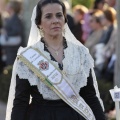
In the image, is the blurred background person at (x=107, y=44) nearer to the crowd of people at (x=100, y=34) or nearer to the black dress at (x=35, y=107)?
the crowd of people at (x=100, y=34)

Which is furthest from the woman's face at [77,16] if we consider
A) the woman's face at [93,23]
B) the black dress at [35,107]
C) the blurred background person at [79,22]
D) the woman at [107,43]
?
the black dress at [35,107]

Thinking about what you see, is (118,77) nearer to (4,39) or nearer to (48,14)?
(48,14)

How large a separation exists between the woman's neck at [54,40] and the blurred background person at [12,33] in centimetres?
815

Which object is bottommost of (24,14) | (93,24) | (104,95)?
(104,95)

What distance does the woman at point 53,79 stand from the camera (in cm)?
448

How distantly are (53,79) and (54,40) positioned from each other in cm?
28

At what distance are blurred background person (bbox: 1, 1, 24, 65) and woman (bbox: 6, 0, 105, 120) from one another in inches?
321

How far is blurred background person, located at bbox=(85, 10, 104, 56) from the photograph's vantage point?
33.9 feet

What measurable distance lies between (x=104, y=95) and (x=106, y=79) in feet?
1.93

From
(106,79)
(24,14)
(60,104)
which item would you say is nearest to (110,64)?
(106,79)

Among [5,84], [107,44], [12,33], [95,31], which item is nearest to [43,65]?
[107,44]

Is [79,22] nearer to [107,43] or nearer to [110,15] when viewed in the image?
[110,15]

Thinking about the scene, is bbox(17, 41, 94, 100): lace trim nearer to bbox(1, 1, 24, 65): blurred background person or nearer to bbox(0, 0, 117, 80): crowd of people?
bbox(0, 0, 117, 80): crowd of people

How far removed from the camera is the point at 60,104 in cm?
450
